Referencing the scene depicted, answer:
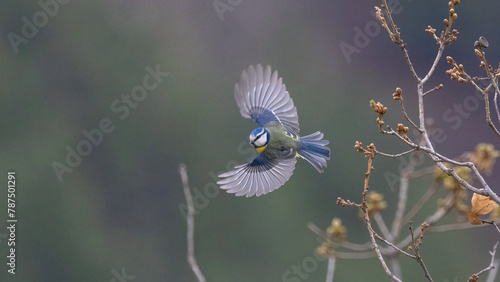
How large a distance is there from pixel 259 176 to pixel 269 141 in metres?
0.17

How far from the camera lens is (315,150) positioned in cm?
301

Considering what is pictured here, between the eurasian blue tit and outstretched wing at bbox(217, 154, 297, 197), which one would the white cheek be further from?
outstretched wing at bbox(217, 154, 297, 197)

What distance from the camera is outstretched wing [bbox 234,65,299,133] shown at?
10.4 ft

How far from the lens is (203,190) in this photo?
8.17 m

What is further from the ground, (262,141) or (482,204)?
(262,141)

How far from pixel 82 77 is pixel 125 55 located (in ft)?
2.32

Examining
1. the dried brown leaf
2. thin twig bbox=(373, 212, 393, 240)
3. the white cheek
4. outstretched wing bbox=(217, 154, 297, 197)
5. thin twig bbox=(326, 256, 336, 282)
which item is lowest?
the dried brown leaf

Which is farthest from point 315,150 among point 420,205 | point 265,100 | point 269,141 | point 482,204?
point 482,204

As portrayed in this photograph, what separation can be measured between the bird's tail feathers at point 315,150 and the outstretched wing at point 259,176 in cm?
6

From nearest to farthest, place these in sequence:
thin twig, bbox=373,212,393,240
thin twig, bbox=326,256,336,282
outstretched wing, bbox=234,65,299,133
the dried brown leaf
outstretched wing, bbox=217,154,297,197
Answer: the dried brown leaf, thin twig, bbox=326,256,336,282, outstretched wing, bbox=217,154,297,197, thin twig, bbox=373,212,393,240, outstretched wing, bbox=234,65,299,133

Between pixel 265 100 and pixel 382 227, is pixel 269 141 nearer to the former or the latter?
pixel 265 100

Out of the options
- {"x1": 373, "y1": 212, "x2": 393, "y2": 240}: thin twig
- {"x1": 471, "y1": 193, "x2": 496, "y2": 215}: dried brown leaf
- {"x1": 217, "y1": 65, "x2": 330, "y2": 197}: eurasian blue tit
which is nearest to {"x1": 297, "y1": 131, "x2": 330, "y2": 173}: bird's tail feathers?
{"x1": 217, "y1": 65, "x2": 330, "y2": 197}: eurasian blue tit

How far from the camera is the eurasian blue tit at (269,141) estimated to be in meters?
2.91

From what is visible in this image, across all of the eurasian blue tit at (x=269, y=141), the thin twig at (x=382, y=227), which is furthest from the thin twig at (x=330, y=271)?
the eurasian blue tit at (x=269, y=141)
